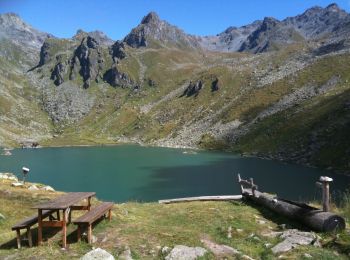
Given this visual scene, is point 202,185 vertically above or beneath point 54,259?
beneath

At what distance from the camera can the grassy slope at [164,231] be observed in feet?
57.6

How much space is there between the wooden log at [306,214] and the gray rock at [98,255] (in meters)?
10.3

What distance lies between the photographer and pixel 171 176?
91375mm

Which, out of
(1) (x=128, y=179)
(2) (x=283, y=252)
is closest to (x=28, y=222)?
(2) (x=283, y=252)

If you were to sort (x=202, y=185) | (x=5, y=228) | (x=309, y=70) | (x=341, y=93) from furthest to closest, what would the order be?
(x=309, y=70), (x=341, y=93), (x=202, y=185), (x=5, y=228)

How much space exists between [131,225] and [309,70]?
182m

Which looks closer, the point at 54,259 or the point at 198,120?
the point at 54,259

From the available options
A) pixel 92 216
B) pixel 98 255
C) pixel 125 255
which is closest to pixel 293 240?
pixel 125 255

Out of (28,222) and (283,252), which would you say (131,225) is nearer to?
(28,222)

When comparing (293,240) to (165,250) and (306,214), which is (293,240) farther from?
(165,250)

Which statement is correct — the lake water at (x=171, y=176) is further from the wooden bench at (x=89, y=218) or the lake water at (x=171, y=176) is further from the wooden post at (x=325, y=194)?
the wooden bench at (x=89, y=218)

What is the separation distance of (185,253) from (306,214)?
26.3 ft

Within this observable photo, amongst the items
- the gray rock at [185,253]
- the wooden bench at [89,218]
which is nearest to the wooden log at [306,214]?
the gray rock at [185,253]

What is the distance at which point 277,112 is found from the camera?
16112 centimetres
